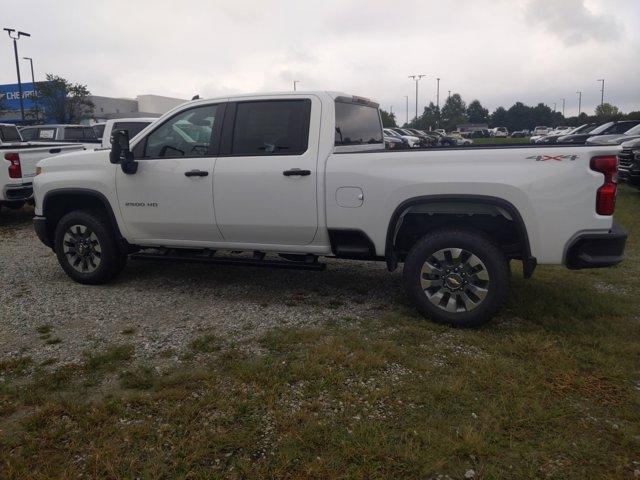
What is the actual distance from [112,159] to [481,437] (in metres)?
4.24

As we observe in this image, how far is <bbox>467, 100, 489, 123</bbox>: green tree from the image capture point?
121500 millimetres

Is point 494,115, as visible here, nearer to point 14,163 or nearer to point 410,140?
point 410,140

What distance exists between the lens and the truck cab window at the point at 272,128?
490cm

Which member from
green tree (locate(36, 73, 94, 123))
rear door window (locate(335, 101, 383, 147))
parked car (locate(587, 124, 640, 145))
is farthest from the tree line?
rear door window (locate(335, 101, 383, 147))

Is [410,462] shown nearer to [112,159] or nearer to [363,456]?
[363,456]

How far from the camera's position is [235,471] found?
266cm

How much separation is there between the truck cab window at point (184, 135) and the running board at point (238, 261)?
1.03 metres

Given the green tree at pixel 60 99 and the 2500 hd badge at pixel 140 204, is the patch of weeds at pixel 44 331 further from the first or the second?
the green tree at pixel 60 99

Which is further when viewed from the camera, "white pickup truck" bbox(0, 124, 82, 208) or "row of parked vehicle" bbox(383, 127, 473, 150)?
"row of parked vehicle" bbox(383, 127, 473, 150)

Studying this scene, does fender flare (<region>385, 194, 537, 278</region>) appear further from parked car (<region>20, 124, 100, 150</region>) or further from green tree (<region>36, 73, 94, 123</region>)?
green tree (<region>36, 73, 94, 123</region>)

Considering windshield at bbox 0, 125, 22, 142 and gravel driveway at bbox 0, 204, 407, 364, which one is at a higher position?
windshield at bbox 0, 125, 22, 142

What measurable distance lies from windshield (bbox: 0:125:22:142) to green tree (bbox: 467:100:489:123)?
11837 cm

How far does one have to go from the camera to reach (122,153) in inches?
208

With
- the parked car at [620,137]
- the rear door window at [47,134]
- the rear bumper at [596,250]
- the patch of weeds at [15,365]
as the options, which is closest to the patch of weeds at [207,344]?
the patch of weeds at [15,365]
